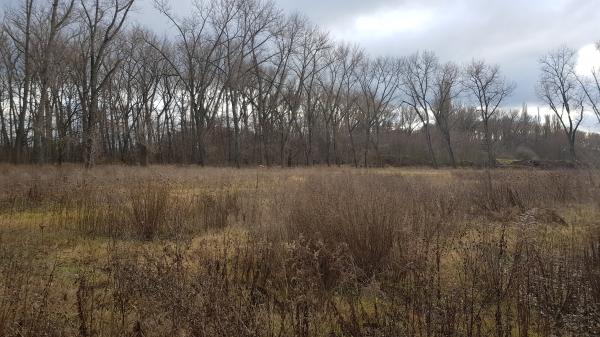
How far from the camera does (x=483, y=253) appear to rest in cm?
489

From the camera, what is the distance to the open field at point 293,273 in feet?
11.7

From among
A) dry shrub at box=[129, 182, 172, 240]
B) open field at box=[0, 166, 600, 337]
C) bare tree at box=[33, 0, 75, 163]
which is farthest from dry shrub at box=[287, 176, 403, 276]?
bare tree at box=[33, 0, 75, 163]

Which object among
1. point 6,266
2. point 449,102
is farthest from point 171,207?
point 449,102

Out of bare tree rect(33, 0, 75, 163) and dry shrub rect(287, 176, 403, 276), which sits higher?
bare tree rect(33, 0, 75, 163)

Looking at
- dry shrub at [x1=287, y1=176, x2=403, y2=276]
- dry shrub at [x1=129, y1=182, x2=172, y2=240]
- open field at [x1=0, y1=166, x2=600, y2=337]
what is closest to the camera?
open field at [x1=0, y1=166, x2=600, y2=337]

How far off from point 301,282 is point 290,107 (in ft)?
145

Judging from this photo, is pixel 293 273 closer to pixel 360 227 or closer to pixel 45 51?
pixel 360 227

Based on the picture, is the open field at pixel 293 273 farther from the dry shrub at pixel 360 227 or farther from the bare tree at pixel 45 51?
the bare tree at pixel 45 51

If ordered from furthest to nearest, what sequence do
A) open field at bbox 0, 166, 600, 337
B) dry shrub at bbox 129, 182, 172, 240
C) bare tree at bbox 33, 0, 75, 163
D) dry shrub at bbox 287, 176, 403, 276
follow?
bare tree at bbox 33, 0, 75, 163, dry shrub at bbox 129, 182, 172, 240, dry shrub at bbox 287, 176, 403, 276, open field at bbox 0, 166, 600, 337

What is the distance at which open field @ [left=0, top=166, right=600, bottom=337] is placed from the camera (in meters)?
3.55

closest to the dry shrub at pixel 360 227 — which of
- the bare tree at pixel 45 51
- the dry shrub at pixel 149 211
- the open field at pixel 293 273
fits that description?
the open field at pixel 293 273

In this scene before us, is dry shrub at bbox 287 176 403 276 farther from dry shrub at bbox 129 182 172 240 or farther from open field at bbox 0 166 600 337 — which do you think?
dry shrub at bbox 129 182 172 240

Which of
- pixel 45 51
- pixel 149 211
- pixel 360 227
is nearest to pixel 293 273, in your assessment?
pixel 360 227

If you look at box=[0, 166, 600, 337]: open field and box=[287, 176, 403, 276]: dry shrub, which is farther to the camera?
box=[287, 176, 403, 276]: dry shrub
